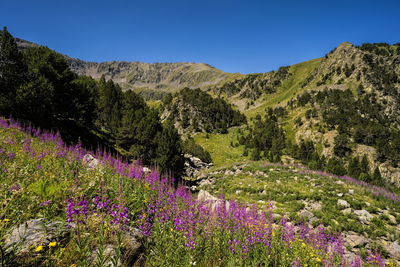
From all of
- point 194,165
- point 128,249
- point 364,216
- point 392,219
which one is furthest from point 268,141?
point 128,249

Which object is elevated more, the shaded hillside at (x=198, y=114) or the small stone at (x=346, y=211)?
the shaded hillside at (x=198, y=114)

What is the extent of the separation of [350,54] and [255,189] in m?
83.6

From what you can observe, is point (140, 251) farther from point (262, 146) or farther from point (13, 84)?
point (262, 146)

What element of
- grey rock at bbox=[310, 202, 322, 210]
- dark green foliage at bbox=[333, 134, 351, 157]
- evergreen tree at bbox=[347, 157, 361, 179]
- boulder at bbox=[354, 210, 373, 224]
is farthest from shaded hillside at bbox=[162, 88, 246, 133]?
boulder at bbox=[354, 210, 373, 224]

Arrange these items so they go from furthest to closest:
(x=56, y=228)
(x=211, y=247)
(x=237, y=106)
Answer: (x=237, y=106) → (x=211, y=247) → (x=56, y=228)

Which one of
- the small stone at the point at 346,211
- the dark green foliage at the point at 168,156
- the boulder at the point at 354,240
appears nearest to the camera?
the boulder at the point at 354,240

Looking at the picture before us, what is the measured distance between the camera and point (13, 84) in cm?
1748

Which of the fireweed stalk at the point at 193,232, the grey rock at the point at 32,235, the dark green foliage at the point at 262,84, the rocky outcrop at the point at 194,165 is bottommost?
the rocky outcrop at the point at 194,165

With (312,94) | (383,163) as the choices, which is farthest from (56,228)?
(312,94)

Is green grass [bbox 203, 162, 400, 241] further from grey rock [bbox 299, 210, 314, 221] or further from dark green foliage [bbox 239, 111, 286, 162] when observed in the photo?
dark green foliage [bbox 239, 111, 286, 162]

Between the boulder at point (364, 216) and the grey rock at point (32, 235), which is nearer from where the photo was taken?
the grey rock at point (32, 235)

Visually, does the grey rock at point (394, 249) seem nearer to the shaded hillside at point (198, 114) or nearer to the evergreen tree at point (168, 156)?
the evergreen tree at point (168, 156)

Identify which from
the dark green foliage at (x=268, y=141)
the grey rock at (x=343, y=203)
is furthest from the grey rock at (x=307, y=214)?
the dark green foliage at (x=268, y=141)

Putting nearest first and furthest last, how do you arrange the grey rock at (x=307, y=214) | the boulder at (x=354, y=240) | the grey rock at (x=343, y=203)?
the boulder at (x=354, y=240) < the grey rock at (x=307, y=214) < the grey rock at (x=343, y=203)
